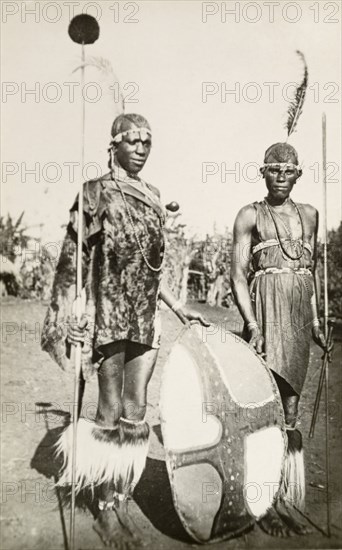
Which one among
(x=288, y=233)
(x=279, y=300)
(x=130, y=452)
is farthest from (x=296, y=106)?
(x=130, y=452)

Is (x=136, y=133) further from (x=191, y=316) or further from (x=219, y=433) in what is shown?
(x=219, y=433)

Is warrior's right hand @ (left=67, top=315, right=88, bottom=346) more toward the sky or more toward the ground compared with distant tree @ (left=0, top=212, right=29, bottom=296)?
more toward the ground

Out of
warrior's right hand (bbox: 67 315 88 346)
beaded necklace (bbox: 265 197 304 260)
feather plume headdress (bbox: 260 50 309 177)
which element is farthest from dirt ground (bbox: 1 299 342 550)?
feather plume headdress (bbox: 260 50 309 177)

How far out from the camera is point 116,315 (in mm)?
3695

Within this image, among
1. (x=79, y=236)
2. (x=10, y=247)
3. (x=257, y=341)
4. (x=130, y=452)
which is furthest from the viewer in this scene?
(x=10, y=247)

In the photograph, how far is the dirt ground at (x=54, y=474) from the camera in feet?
12.3

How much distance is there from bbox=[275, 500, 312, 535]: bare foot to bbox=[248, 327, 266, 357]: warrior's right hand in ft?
3.39

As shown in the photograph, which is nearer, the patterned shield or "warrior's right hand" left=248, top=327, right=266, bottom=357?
the patterned shield

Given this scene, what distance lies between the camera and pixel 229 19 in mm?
4348

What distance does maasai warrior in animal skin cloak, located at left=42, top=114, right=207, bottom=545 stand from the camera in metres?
3.67

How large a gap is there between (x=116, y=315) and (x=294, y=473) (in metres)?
1.68

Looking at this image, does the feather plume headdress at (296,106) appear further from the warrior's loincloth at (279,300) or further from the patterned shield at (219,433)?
the patterned shield at (219,433)

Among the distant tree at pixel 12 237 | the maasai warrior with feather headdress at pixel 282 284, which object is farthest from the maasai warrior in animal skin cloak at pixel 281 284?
the distant tree at pixel 12 237

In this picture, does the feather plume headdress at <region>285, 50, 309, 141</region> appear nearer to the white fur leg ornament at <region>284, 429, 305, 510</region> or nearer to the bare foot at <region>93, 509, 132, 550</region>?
the white fur leg ornament at <region>284, 429, 305, 510</region>
